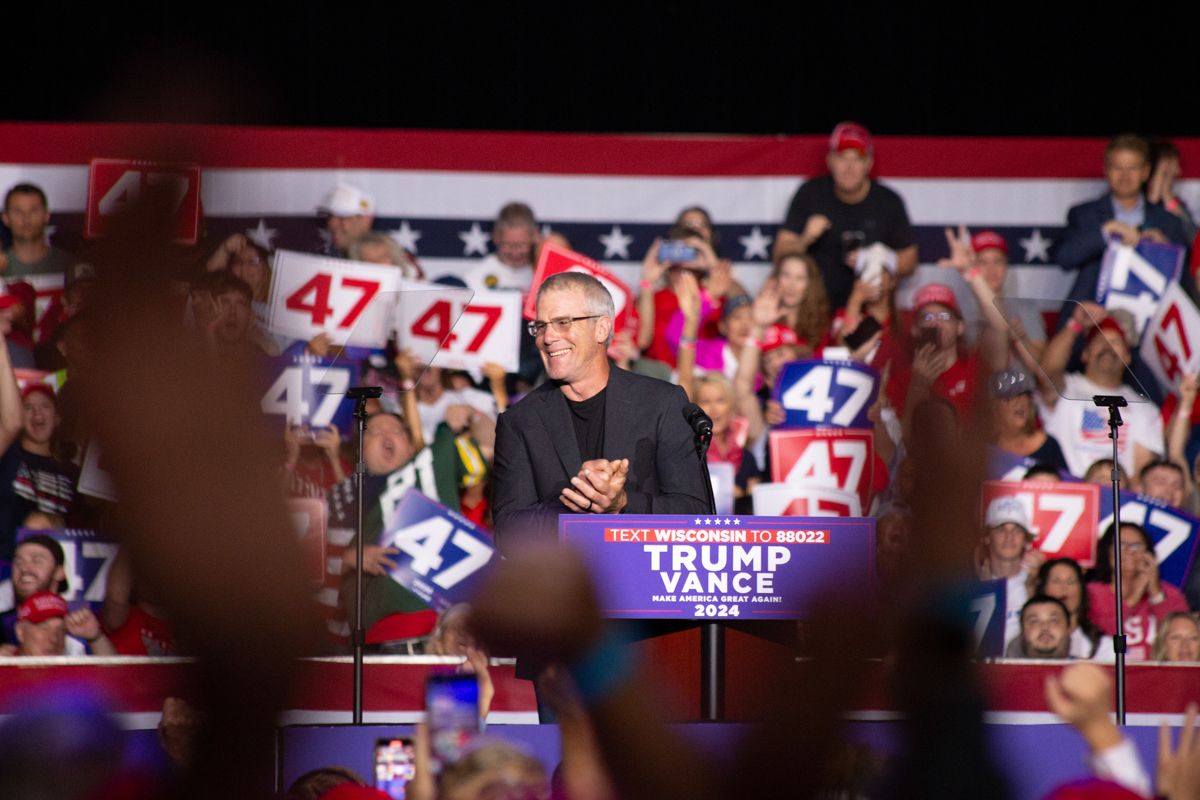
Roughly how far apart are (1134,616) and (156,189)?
196 inches

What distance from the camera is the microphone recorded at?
297 cm

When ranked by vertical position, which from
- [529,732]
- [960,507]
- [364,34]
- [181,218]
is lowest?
[529,732]

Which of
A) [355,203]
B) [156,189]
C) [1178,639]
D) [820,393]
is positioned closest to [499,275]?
[355,203]

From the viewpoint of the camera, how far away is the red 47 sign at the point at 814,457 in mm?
5098

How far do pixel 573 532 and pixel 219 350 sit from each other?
6.46 feet

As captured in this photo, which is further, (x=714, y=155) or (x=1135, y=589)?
(x=714, y=155)

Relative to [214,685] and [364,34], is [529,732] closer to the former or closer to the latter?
[214,685]

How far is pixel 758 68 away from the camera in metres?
6.37

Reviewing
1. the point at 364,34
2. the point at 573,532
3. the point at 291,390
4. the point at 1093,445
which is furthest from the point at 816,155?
the point at 291,390

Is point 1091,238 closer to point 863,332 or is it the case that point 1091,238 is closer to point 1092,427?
point 1092,427

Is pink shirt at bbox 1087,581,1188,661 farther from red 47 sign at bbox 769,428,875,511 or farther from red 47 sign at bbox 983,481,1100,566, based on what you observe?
red 47 sign at bbox 769,428,875,511

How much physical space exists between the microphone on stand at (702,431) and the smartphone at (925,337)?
2182 millimetres

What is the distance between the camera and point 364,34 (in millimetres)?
6309

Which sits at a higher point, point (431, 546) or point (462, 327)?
point (462, 327)
